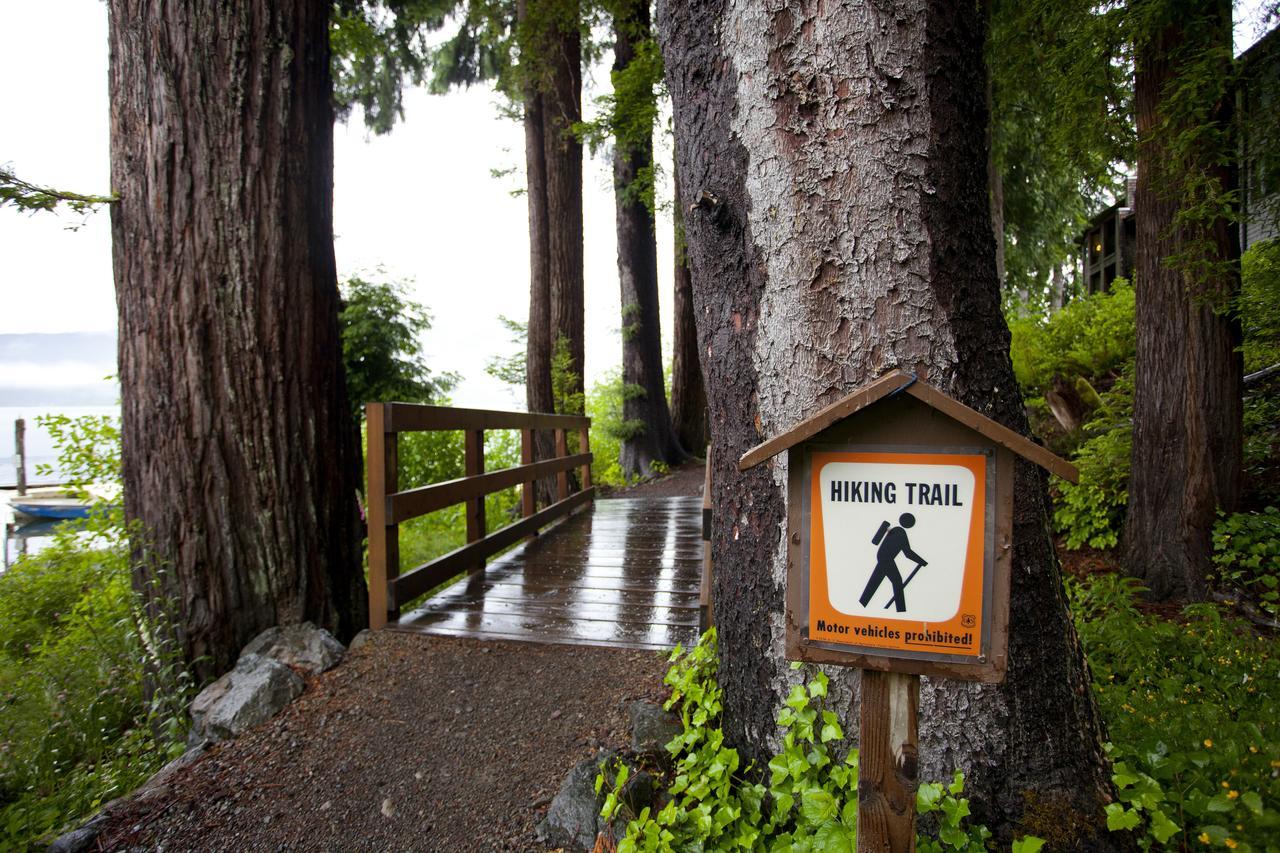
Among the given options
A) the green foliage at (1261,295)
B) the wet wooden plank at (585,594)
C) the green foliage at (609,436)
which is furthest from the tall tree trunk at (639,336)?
the green foliage at (1261,295)

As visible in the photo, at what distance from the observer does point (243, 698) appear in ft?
10.0

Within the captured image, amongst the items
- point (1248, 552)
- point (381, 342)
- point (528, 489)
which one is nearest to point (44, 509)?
point (381, 342)

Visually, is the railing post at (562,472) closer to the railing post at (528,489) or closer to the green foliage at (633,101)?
the railing post at (528,489)

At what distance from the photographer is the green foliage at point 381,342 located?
11414mm

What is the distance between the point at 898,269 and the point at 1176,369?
436 centimetres

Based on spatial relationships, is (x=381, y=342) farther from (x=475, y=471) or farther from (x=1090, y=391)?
(x=1090, y=391)

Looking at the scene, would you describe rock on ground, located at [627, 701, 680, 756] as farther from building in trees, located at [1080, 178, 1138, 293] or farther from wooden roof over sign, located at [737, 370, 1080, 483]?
building in trees, located at [1080, 178, 1138, 293]

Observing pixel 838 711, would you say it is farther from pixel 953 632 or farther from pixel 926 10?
pixel 926 10

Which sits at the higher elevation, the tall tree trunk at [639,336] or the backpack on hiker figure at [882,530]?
the tall tree trunk at [639,336]

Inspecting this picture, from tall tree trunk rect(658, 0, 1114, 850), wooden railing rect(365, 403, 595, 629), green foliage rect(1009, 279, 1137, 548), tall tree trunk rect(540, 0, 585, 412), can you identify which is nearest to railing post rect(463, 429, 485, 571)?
wooden railing rect(365, 403, 595, 629)

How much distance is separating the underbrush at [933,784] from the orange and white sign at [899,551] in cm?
56

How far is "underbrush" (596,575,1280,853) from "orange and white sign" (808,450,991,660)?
1.84 ft

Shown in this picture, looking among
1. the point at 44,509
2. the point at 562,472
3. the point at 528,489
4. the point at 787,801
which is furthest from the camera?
the point at 44,509

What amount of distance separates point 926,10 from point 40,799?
427 cm
